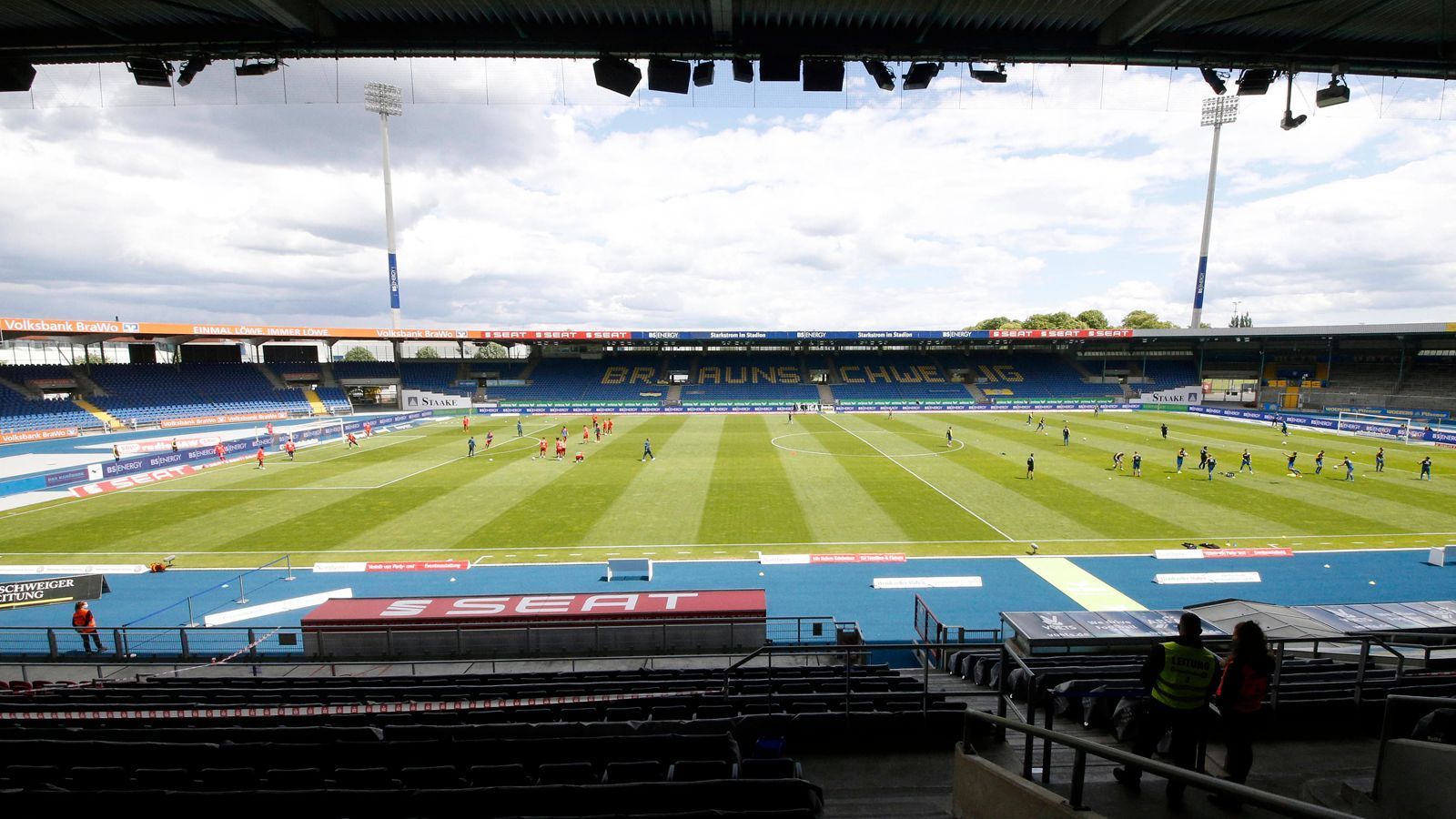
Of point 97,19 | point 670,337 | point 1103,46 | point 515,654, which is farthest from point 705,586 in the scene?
point 670,337

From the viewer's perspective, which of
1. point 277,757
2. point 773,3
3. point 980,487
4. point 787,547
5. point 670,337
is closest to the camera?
point 277,757

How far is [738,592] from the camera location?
1218 cm

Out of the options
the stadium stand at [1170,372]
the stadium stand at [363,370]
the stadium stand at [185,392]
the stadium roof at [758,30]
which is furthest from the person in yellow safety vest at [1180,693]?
the stadium stand at [1170,372]

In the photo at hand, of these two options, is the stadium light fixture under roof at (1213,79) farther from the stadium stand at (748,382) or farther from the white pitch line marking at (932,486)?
the stadium stand at (748,382)

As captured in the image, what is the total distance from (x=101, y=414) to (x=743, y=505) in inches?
2384

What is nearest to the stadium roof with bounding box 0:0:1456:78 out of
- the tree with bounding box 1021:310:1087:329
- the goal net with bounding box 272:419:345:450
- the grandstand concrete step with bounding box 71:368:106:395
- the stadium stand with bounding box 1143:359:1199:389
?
the goal net with bounding box 272:419:345:450

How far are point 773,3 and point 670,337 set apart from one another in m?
59.2

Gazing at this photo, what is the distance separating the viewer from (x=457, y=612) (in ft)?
37.3

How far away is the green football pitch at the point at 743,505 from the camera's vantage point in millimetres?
19188

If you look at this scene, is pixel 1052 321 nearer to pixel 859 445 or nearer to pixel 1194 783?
pixel 859 445

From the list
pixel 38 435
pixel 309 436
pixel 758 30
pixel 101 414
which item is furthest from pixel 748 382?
pixel 758 30

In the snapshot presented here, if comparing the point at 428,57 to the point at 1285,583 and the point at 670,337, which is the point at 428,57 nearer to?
the point at 1285,583

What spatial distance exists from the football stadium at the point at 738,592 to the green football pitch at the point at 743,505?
0.24m

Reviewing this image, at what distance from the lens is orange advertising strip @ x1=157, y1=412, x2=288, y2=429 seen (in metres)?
51.8
